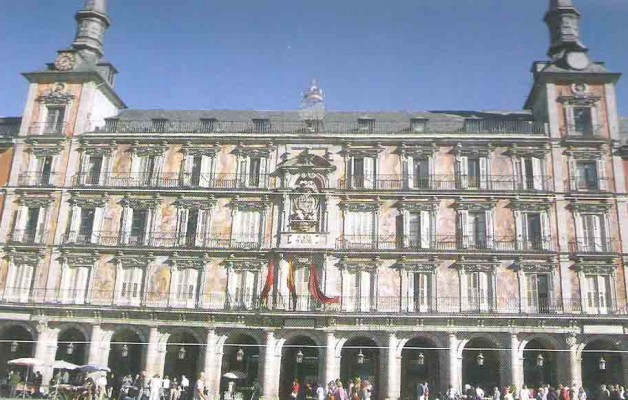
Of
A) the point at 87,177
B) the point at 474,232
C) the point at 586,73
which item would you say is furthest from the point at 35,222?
the point at 586,73

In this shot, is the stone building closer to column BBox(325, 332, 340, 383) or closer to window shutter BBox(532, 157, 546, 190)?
column BBox(325, 332, 340, 383)

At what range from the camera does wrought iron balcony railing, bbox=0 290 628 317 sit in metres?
36.5

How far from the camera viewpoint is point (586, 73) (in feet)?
134

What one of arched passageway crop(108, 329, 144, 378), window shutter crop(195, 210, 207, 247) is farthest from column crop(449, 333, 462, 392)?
arched passageway crop(108, 329, 144, 378)

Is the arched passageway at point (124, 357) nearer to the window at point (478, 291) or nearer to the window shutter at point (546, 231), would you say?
the window at point (478, 291)

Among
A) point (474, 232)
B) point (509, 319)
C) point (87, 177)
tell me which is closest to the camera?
point (509, 319)

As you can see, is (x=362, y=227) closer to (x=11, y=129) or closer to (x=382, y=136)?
(x=382, y=136)

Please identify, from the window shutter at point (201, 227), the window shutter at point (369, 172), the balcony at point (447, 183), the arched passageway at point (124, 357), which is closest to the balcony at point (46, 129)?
the window shutter at point (201, 227)

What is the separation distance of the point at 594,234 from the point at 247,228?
20.9 meters

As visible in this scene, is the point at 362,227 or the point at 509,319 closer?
the point at 509,319

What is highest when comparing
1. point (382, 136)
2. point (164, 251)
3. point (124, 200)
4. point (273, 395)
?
point (382, 136)

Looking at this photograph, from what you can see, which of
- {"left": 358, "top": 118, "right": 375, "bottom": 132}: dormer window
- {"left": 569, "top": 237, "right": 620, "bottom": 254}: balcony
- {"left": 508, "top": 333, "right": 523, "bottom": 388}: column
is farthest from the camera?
{"left": 358, "top": 118, "right": 375, "bottom": 132}: dormer window

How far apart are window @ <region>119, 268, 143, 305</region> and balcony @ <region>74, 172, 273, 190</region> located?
5.54 metres

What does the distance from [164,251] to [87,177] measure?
24.5 ft
